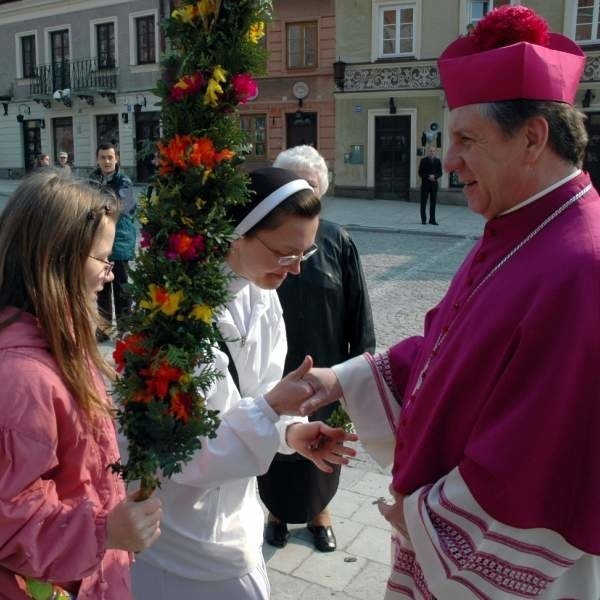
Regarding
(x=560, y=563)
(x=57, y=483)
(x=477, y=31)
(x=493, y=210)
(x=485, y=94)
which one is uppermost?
(x=477, y=31)

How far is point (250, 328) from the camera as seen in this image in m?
1.97

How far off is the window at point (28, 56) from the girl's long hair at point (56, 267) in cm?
2976

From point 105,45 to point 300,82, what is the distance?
8.97 m

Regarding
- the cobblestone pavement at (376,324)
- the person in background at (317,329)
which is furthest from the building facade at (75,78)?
the person in background at (317,329)

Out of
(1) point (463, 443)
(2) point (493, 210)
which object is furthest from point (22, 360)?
(2) point (493, 210)

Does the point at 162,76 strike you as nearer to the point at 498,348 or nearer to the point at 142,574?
the point at 498,348

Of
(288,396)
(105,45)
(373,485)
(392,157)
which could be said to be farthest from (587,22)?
(288,396)

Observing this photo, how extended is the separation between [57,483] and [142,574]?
Answer: 0.60 metres

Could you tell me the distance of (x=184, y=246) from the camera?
1.32m

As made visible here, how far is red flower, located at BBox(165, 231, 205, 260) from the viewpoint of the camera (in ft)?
4.33

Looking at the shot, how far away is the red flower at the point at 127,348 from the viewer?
1364 mm

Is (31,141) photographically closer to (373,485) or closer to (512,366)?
(373,485)

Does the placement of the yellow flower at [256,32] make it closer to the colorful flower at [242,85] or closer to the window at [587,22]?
the colorful flower at [242,85]

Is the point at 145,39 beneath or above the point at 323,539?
above
